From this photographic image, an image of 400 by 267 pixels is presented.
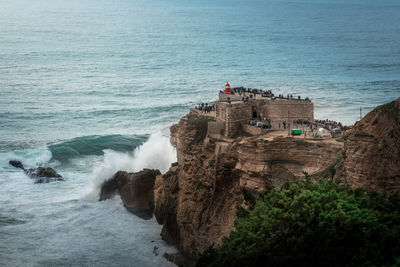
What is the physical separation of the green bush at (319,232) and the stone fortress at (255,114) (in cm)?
1134

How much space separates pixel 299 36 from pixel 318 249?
131 metres

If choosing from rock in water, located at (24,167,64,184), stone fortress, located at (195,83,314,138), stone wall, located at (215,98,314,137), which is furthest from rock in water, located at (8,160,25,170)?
stone wall, located at (215,98,314,137)

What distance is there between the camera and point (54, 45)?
121 metres

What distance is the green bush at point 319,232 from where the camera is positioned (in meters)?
→ 19.8

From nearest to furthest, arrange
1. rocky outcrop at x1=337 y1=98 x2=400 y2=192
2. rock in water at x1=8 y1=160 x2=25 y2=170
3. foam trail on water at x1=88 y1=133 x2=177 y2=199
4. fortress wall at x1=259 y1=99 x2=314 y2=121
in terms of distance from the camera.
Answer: rocky outcrop at x1=337 y1=98 x2=400 y2=192
fortress wall at x1=259 y1=99 x2=314 y2=121
foam trail on water at x1=88 y1=133 x2=177 y2=199
rock in water at x1=8 y1=160 x2=25 y2=170

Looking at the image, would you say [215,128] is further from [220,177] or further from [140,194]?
[140,194]

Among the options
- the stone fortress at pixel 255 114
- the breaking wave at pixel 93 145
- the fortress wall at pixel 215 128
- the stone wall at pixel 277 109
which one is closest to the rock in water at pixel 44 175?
the breaking wave at pixel 93 145

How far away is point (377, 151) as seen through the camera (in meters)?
24.4

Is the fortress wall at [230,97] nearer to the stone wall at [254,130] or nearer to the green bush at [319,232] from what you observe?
the stone wall at [254,130]

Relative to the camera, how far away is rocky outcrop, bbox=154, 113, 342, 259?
29.4 meters

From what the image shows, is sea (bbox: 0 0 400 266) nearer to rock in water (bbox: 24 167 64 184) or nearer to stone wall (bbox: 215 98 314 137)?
rock in water (bbox: 24 167 64 184)

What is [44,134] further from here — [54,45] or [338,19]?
[338,19]

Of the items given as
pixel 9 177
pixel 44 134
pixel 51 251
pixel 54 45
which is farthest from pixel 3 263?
pixel 54 45

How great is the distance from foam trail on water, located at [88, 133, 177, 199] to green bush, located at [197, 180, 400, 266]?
22249mm
